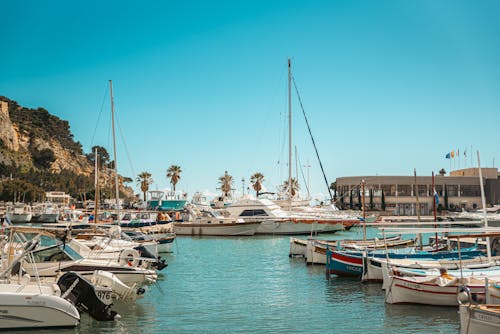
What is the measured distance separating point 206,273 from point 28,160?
386 ft

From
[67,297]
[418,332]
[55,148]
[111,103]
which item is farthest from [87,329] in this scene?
[55,148]

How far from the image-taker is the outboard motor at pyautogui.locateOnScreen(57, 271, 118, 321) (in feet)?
51.8

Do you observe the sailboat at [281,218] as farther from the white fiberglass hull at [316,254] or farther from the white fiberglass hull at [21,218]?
the white fiberglass hull at [21,218]

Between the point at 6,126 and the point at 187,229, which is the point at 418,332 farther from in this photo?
the point at 6,126

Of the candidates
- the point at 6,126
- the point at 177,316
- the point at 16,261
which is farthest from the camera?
the point at 6,126

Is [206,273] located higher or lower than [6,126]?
lower

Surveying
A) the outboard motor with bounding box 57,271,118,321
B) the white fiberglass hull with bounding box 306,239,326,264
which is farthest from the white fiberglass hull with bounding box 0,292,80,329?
the white fiberglass hull with bounding box 306,239,326,264

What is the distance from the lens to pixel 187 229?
2237 inches

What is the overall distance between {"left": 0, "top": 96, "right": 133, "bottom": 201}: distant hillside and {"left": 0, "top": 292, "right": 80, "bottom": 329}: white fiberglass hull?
92.4 metres

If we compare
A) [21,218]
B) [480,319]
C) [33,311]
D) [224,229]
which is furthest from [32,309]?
[21,218]

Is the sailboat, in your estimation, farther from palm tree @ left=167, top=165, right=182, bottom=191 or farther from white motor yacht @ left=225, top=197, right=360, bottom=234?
palm tree @ left=167, top=165, right=182, bottom=191

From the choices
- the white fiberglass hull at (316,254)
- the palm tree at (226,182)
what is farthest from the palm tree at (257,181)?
the white fiberglass hull at (316,254)

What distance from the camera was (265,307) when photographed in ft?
64.8

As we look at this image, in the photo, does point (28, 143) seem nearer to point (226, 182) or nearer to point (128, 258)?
point (226, 182)
